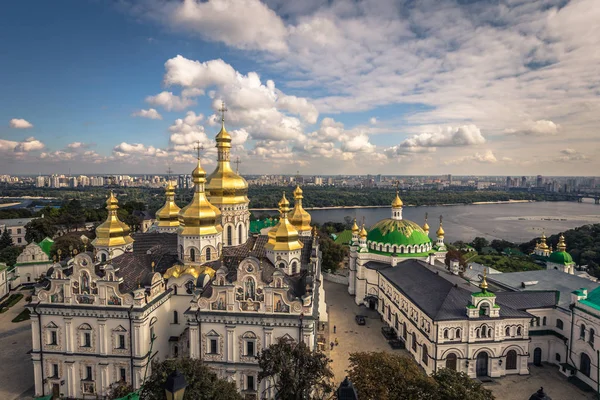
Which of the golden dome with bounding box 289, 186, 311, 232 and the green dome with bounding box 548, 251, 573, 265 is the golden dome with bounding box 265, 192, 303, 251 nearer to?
the golden dome with bounding box 289, 186, 311, 232

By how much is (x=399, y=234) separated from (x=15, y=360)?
21118 mm

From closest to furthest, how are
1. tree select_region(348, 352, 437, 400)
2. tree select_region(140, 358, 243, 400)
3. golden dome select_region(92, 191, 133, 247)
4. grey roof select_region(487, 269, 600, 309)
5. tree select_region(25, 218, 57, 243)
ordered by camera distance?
1. tree select_region(140, 358, 243, 400)
2. tree select_region(348, 352, 437, 400)
3. grey roof select_region(487, 269, 600, 309)
4. golden dome select_region(92, 191, 133, 247)
5. tree select_region(25, 218, 57, 243)

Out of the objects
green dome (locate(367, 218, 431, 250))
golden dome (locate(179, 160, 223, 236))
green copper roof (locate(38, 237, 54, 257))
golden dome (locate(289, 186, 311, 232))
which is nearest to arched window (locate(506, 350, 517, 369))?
green dome (locate(367, 218, 431, 250))

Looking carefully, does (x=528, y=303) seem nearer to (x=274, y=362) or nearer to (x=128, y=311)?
(x=274, y=362)

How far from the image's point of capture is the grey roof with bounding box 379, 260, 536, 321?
1500 centimetres

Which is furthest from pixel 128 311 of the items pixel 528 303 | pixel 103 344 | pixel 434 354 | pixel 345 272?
pixel 345 272

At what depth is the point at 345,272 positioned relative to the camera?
104ft

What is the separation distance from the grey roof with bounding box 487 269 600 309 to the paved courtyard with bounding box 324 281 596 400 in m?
3.31

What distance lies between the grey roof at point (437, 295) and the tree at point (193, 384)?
9.25 meters

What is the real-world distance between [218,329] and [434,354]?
340 inches

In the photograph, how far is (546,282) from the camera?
741 inches

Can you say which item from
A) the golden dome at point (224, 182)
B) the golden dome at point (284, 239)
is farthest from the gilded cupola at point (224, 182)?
the golden dome at point (284, 239)

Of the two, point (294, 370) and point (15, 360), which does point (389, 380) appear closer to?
point (294, 370)

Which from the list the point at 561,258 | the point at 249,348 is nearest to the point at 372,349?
the point at 249,348
